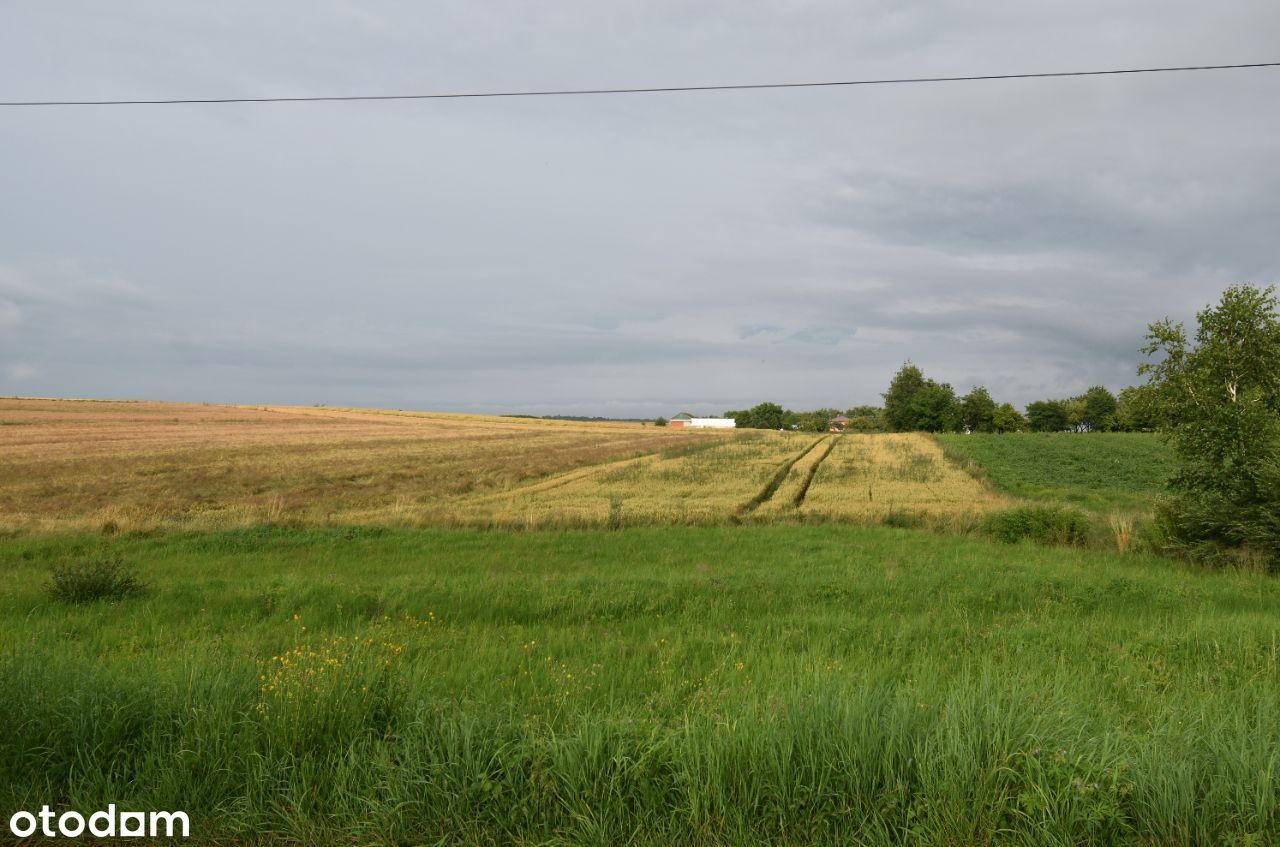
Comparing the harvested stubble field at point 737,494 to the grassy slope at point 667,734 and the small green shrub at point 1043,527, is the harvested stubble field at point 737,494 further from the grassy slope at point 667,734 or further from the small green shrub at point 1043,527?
the grassy slope at point 667,734

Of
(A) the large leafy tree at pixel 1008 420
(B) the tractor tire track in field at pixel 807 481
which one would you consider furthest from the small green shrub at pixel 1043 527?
(A) the large leafy tree at pixel 1008 420

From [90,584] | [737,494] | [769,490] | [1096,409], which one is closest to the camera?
[90,584]

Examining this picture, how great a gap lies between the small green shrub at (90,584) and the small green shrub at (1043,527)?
19962 millimetres

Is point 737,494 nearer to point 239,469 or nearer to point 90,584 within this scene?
point 90,584

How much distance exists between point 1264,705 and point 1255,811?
1.49m

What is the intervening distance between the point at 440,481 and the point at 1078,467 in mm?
43033

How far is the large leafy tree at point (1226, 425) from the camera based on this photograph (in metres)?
14.6

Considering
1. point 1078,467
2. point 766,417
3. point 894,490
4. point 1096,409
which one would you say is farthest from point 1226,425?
point 766,417

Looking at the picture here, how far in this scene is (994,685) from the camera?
4.63 metres

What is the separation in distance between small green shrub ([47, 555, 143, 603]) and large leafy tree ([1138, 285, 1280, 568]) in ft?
68.8

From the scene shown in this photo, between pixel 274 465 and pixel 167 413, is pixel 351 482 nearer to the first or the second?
pixel 274 465

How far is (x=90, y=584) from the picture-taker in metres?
10.4

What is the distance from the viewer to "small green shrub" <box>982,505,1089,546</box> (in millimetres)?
18500

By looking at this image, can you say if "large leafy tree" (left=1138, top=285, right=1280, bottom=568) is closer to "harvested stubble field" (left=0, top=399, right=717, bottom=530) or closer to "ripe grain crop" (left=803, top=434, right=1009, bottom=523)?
"ripe grain crop" (left=803, top=434, right=1009, bottom=523)
